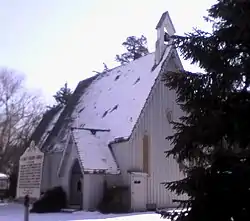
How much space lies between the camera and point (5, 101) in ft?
155

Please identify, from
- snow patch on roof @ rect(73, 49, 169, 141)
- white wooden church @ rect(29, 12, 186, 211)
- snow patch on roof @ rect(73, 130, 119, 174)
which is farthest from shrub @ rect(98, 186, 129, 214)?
snow patch on roof @ rect(73, 49, 169, 141)

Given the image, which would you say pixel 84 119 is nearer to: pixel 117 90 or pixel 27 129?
pixel 117 90

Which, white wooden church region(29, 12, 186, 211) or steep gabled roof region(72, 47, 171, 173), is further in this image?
steep gabled roof region(72, 47, 171, 173)

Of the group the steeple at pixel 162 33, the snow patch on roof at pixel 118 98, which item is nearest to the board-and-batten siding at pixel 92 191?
the snow patch on roof at pixel 118 98

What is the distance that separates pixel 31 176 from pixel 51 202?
13286 mm

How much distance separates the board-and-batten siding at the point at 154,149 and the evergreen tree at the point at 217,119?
17.4 m

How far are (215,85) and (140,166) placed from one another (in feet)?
60.4

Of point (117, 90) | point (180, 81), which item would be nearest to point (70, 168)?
point (117, 90)

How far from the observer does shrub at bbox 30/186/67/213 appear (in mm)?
24812

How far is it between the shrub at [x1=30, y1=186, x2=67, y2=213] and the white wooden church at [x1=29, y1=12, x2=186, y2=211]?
0.56 meters

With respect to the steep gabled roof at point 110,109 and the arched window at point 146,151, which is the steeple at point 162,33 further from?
the arched window at point 146,151

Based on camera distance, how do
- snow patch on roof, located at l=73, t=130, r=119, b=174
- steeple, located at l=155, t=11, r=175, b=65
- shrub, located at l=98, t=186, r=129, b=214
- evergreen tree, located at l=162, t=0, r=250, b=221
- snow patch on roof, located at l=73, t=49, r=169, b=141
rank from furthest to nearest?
steeple, located at l=155, t=11, r=175, b=65 → snow patch on roof, located at l=73, t=49, r=169, b=141 → snow patch on roof, located at l=73, t=130, r=119, b=174 → shrub, located at l=98, t=186, r=129, b=214 → evergreen tree, located at l=162, t=0, r=250, b=221

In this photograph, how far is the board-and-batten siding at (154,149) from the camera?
25.1 metres

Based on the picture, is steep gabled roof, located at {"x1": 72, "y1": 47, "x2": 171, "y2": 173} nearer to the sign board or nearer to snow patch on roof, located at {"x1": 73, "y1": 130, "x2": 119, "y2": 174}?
snow patch on roof, located at {"x1": 73, "y1": 130, "x2": 119, "y2": 174}
